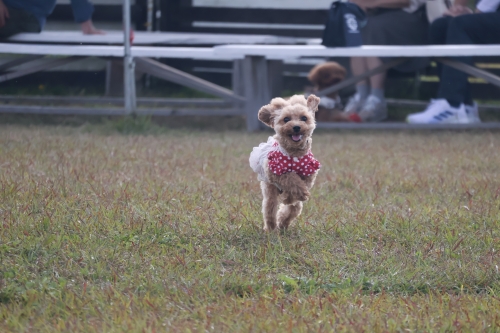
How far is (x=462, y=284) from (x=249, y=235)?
0.99 meters

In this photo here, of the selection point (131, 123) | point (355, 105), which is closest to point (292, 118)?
point (131, 123)

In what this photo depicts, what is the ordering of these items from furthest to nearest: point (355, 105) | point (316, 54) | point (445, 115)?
1. point (355, 105)
2. point (445, 115)
3. point (316, 54)

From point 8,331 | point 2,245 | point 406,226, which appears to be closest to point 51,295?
point 8,331

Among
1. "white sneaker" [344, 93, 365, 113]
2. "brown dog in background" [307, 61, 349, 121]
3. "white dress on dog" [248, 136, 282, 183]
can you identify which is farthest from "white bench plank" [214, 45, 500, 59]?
"white dress on dog" [248, 136, 282, 183]

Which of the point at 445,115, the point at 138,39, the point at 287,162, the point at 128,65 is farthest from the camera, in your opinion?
the point at 138,39

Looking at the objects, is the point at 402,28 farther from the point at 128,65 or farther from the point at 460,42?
the point at 128,65

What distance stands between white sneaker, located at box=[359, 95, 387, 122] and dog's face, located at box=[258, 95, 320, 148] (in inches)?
181

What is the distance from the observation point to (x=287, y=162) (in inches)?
123

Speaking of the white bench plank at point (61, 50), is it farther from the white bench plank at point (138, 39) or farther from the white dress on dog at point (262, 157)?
the white dress on dog at point (262, 157)

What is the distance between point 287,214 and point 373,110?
4763mm

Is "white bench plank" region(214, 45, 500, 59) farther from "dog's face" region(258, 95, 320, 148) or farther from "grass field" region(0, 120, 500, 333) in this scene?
"dog's face" region(258, 95, 320, 148)

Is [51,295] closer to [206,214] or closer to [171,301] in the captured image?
[171,301]

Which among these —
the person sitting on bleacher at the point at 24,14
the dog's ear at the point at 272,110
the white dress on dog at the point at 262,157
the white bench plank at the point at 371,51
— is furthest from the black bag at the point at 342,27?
the dog's ear at the point at 272,110

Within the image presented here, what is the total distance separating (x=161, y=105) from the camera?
859 cm
